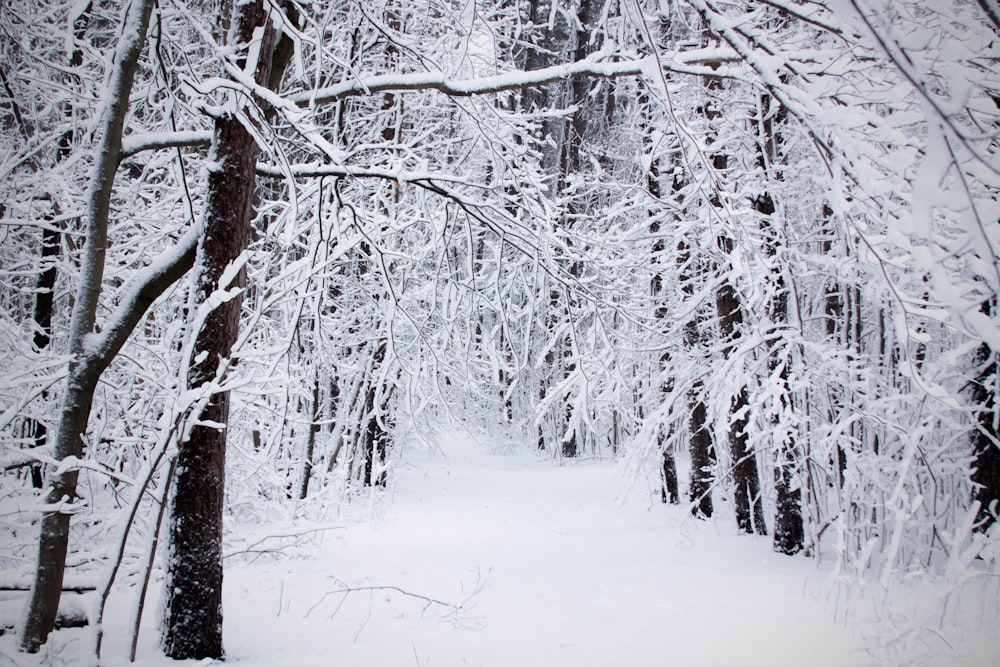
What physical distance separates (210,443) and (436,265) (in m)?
2.95

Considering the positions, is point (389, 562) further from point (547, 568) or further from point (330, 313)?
point (330, 313)

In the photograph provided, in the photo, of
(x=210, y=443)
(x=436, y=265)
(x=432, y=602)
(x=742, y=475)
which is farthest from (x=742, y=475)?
(x=210, y=443)

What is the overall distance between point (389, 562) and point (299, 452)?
514cm

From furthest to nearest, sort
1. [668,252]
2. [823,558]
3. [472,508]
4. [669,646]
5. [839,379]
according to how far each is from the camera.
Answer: [472,508] → [668,252] → [823,558] → [839,379] → [669,646]

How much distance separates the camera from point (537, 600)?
5219 millimetres

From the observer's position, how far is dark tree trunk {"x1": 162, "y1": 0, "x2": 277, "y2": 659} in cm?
343

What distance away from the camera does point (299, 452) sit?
1087 centimetres

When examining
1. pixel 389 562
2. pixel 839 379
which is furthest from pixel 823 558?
pixel 389 562

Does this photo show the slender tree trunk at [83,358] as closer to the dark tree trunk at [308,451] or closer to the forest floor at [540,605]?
the forest floor at [540,605]

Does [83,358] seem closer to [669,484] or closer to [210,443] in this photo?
[210,443]

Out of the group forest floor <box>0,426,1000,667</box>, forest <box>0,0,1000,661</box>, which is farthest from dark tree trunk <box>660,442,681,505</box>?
forest floor <box>0,426,1000,667</box>

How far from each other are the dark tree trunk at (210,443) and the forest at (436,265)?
2 cm

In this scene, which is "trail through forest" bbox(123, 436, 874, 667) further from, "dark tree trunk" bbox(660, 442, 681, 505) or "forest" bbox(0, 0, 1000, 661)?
"dark tree trunk" bbox(660, 442, 681, 505)

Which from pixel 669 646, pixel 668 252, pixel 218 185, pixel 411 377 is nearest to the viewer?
pixel 218 185
